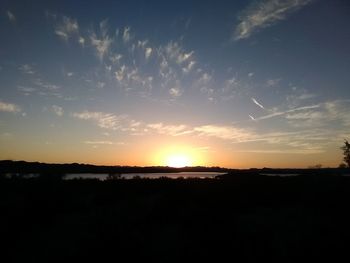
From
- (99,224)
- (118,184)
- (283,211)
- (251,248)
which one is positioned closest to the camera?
(251,248)

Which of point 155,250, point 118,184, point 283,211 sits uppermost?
point 118,184

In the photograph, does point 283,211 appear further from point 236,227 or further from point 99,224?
point 99,224

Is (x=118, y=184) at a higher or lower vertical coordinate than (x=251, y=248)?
higher

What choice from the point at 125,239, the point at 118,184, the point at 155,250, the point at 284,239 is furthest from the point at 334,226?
the point at 118,184

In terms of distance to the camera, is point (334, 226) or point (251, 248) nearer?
point (251, 248)

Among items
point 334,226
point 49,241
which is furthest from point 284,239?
point 49,241

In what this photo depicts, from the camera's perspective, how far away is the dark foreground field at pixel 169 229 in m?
9.36

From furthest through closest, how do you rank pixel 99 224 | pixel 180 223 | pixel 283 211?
pixel 283 211
pixel 180 223
pixel 99 224

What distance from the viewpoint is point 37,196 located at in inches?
657

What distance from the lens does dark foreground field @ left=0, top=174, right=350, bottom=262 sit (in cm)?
936

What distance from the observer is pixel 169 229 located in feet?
41.1

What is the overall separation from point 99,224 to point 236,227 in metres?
5.59

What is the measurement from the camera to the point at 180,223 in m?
13.3

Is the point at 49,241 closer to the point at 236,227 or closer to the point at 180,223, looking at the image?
the point at 180,223
